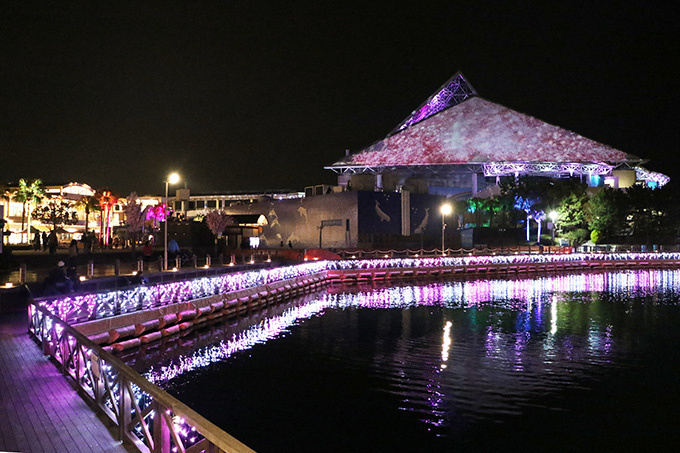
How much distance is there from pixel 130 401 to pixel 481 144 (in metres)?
78.3

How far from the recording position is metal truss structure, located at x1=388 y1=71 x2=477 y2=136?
100 meters

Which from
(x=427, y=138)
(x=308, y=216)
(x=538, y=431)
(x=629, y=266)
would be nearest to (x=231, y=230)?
(x=308, y=216)

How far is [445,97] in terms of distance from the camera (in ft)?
334

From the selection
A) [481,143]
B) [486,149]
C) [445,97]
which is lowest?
[486,149]

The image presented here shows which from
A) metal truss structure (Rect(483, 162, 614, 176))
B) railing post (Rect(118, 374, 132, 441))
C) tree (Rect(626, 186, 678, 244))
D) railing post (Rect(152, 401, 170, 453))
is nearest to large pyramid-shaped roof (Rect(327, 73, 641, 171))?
metal truss structure (Rect(483, 162, 614, 176))

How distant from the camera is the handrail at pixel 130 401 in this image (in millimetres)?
5816

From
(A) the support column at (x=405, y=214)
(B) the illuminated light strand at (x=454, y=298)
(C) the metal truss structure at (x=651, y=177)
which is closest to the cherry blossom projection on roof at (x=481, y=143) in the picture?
(A) the support column at (x=405, y=214)

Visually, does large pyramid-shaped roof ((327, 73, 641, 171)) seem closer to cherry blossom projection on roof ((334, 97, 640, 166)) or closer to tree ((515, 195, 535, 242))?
cherry blossom projection on roof ((334, 97, 640, 166))

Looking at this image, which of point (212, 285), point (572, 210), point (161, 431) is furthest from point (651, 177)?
point (161, 431)

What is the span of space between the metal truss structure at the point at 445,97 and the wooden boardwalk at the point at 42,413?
91.3 m

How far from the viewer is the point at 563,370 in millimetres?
16141

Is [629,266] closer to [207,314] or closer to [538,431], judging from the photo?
[207,314]

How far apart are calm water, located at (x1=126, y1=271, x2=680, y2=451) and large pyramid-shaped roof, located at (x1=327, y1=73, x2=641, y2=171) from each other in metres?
53.3

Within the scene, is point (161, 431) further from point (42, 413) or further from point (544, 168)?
point (544, 168)
